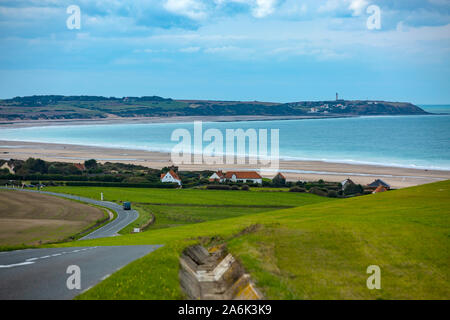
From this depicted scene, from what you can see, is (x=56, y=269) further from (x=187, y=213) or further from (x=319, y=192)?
(x=319, y=192)

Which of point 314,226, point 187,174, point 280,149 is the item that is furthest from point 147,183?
point 280,149

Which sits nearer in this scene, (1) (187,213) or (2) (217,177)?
(1) (187,213)

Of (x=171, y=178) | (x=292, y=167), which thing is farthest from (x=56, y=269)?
(x=292, y=167)

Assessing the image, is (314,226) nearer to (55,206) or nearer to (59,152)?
(55,206)

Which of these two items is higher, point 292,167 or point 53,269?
point 53,269

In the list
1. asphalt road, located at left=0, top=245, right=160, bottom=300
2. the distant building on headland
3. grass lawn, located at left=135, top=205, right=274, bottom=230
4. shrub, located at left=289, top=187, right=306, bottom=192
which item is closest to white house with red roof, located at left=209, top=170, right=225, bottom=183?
shrub, located at left=289, top=187, right=306, bottom=192

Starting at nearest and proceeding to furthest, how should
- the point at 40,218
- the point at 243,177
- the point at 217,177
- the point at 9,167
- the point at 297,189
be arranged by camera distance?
the point at 40,218 < the point at 297,189 < the point at 243,177 < the point at 217,177 < the point at 9,167
